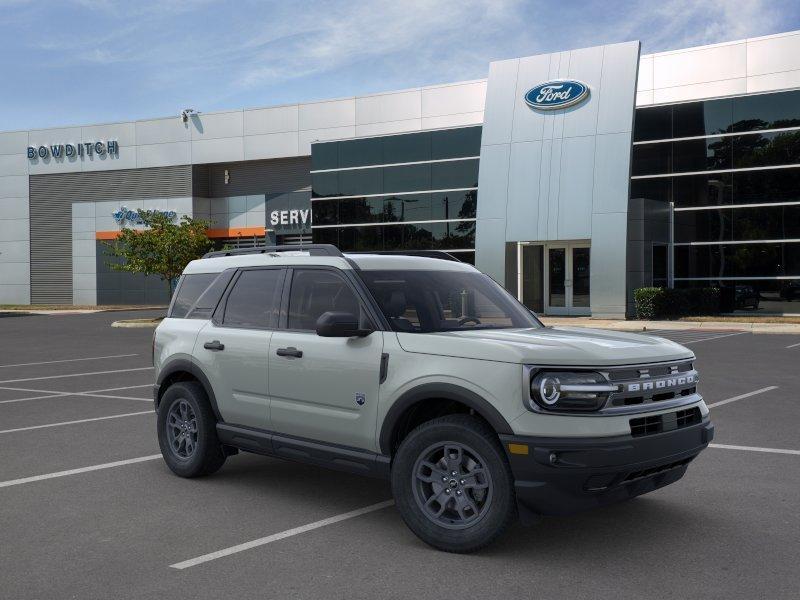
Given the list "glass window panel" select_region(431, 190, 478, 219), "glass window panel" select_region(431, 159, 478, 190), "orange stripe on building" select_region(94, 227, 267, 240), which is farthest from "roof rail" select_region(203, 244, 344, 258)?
"orange stripe on building" select_region(94, 227, 267, 240)

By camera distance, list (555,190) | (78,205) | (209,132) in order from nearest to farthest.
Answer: (555,190), (209,132), (78,205)

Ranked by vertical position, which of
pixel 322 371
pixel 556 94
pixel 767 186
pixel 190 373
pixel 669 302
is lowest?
pixel 190 373

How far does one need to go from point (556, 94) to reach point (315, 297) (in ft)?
88.2

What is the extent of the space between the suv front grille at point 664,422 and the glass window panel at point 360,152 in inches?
1297

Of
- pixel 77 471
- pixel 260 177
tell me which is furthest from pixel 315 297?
pixel 260 177

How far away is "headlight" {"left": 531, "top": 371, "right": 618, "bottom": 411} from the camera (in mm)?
4797

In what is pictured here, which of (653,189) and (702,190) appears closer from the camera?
(702,190)

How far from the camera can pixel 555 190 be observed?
31.1 m

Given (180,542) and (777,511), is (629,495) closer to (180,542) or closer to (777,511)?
(777,511)

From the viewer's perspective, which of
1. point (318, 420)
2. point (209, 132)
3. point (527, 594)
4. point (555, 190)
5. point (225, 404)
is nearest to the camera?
point (527, 594)

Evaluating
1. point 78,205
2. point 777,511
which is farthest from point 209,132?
point 777,511

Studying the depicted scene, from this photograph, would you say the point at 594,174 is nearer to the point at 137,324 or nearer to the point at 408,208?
the point at 408,208

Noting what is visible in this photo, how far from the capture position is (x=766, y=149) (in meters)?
29.9

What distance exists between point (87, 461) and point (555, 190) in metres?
25.5
